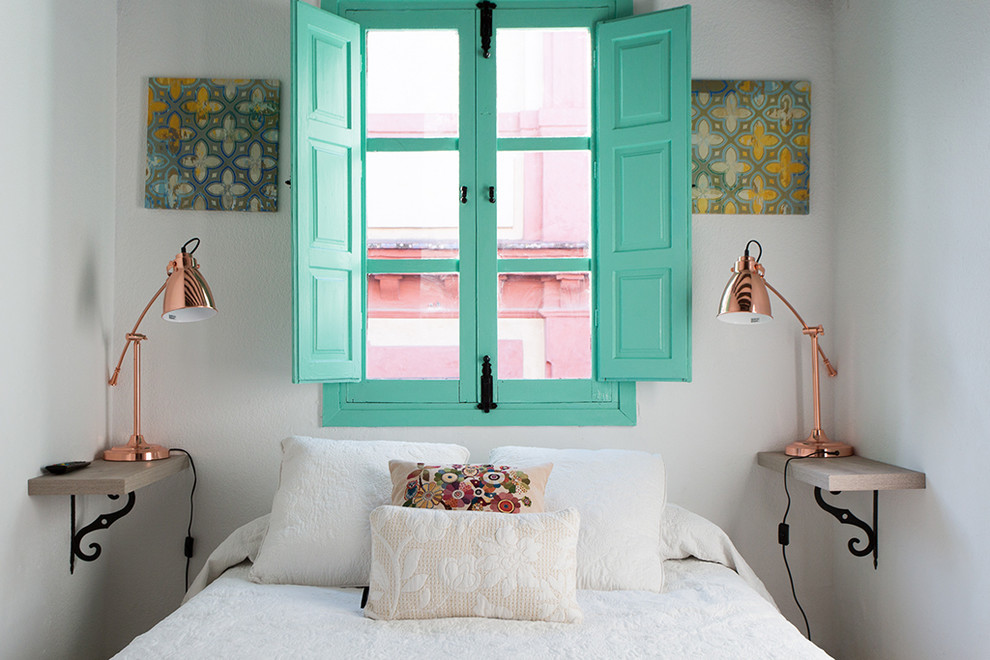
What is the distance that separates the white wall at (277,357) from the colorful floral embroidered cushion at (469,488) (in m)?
0.64

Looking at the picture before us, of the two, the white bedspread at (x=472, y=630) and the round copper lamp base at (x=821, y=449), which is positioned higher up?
the round copper lamp base at (x=821, y=449)

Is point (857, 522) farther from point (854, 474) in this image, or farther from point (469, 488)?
point (469, 488)

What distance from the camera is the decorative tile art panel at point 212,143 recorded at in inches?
107

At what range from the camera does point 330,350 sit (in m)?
2.57

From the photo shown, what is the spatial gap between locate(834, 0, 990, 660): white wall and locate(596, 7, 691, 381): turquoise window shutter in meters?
0.61

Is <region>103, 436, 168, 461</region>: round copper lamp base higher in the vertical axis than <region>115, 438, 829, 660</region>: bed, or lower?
higher

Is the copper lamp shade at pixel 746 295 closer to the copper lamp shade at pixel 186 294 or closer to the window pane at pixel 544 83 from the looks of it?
the window pane at pixel 544 83

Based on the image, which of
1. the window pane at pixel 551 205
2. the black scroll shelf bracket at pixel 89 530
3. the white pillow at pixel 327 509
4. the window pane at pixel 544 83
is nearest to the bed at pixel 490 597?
the white pillow at pixel 327 509

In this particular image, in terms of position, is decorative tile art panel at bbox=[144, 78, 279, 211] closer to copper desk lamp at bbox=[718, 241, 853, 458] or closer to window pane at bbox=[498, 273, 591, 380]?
window pane at bbox=[498, 273, 591, 380]

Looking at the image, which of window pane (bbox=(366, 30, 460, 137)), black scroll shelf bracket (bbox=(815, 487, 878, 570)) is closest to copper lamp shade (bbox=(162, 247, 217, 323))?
window pane (bbox=(366, 30, 460, 137))

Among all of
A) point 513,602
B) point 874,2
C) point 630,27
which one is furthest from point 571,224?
point 513,602

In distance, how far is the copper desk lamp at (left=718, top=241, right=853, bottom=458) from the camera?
240 centimetres

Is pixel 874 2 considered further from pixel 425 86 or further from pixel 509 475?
pixel 509 475

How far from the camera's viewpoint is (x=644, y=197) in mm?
2623
